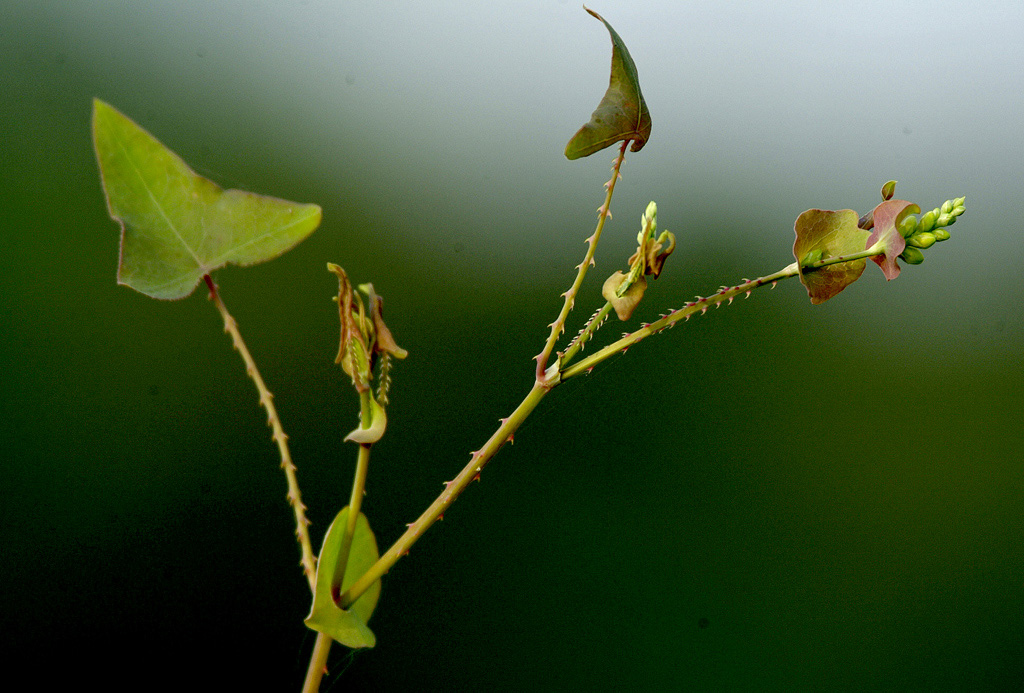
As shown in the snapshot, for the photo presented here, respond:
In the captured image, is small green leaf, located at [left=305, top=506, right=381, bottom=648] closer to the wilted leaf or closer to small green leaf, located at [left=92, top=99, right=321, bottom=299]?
small green leaf, located at [left=92, top=99, right=321, bottom=299]

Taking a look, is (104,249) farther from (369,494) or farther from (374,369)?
(374,369)

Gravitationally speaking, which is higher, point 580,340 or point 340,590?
point 580,340

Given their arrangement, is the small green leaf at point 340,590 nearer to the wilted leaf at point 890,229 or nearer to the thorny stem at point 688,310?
the thorny stem at point 688,310

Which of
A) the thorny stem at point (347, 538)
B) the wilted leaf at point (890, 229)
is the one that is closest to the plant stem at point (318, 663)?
the thorny stem at point (347, 538)

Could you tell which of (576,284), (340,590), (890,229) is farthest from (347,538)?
(890,229)

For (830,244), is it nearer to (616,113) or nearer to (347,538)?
(616,113)

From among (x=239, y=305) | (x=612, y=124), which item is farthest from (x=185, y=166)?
(x=239, y=305)

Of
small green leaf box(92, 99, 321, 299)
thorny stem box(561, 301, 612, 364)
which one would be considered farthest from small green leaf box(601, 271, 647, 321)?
small green leaf box(92, 99, 321, 299)
